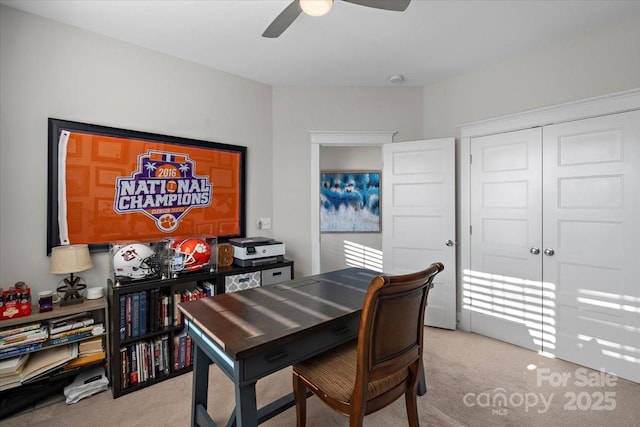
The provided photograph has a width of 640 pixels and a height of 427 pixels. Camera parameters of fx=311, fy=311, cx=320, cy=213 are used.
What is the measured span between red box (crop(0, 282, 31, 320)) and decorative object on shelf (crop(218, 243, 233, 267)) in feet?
4.19

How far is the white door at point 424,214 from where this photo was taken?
3279mm

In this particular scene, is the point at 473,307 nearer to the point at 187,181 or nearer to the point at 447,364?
the point at 447,364

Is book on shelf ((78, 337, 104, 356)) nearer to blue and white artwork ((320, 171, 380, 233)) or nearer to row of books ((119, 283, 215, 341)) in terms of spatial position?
row of books ((119, 283, 215, 341))

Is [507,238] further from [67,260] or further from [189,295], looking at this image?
[67,260]

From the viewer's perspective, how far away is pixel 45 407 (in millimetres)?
2021

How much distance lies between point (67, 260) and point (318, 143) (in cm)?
249

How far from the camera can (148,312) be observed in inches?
90.7

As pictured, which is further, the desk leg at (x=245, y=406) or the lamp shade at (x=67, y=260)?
the lamp shade at (x=67, y=260)

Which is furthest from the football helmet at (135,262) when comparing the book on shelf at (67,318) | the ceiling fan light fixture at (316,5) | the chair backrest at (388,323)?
the ceiling fan light fixture at (316,5)

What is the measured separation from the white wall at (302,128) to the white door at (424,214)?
0.50 meters

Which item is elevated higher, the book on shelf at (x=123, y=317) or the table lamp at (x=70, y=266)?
the table lamp at (x=70, y=266)

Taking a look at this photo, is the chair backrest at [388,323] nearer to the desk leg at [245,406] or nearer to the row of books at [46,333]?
the desk leg at [245,406]

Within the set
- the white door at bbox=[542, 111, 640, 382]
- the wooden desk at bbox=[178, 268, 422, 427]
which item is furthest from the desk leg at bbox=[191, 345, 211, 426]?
the white door at bbox=[542, 111, 640, 382]

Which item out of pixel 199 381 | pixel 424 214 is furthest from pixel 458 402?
pixel 424 214
